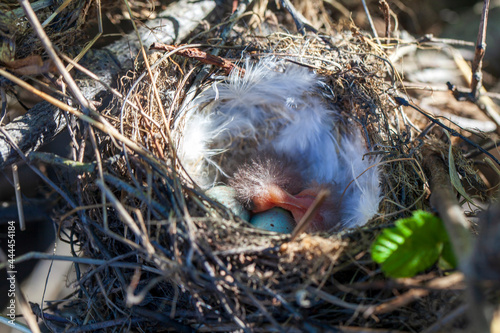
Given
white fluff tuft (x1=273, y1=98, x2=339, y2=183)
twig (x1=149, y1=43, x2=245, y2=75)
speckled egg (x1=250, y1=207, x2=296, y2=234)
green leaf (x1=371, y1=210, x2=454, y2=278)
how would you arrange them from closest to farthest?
green leaf (x1=371, y1=210, x2=454, y2=278) → twig (x1=149, y1=43, x2=245, y2=75) → speckled egg (x1=250, y1=207, x2=296, y2=234) → white fluff tuft (x1=273, y1=98, x2=339, y2=183)

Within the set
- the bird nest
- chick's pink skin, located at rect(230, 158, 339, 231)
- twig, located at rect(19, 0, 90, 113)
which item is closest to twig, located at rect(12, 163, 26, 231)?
the bird nest

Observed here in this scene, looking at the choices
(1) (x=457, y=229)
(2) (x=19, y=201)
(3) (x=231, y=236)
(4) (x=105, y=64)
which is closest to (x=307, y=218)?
(3) (x=231, y=236)

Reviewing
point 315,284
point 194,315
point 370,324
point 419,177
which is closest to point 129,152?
point 194,315

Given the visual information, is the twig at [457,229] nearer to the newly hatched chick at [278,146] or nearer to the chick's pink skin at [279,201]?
the newly hatched chick at [278,146]

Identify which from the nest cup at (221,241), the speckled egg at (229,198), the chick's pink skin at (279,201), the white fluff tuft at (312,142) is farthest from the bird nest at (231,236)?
the chick's pink skin at (279,201)

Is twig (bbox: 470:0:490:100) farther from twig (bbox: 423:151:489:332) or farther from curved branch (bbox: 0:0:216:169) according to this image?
curved branch (bbox: 0:0:216:169)
